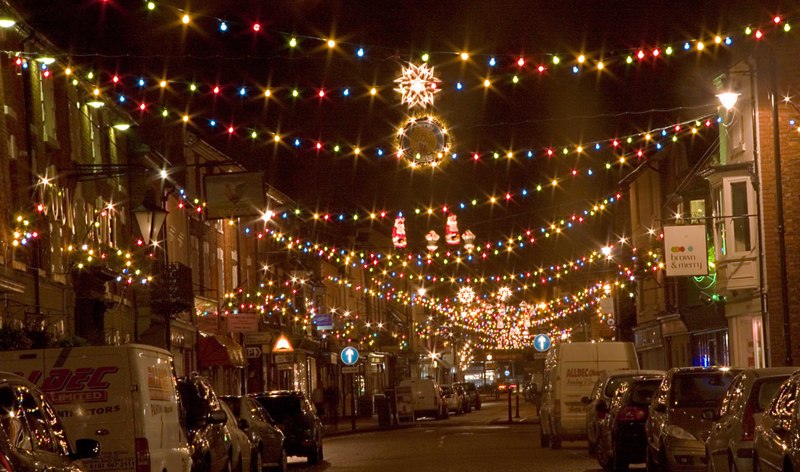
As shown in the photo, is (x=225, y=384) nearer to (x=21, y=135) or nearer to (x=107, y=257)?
(x=107, y=257)

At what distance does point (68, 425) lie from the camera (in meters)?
13.3

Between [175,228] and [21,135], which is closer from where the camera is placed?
[21,135]

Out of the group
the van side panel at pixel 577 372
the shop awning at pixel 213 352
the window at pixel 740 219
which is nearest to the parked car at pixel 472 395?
the shop awning at pixel 213 352

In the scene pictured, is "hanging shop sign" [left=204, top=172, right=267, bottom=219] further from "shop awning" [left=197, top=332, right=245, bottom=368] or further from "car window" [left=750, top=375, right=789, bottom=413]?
"car window" [left=750, top=375, right=789, bottom=413]

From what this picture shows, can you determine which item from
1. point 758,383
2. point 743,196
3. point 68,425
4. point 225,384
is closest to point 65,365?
point 68,425

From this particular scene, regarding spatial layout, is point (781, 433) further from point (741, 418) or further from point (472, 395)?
point (472, 395)

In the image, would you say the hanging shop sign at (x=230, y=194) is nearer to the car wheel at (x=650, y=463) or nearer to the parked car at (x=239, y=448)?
the parked car at (x=239, y=448)

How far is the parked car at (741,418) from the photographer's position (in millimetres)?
13805

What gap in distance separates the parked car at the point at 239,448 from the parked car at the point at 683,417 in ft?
18.7

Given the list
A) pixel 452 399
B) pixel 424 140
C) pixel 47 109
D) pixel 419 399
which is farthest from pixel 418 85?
pixel 452 399

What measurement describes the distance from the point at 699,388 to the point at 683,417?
0.79 m

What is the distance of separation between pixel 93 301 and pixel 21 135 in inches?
234

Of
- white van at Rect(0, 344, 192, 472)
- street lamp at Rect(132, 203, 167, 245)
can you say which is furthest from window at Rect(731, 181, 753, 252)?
white van at Rect(0, 344, 192, 472)

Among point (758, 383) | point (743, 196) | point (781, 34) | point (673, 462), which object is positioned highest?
point (781, 34)
